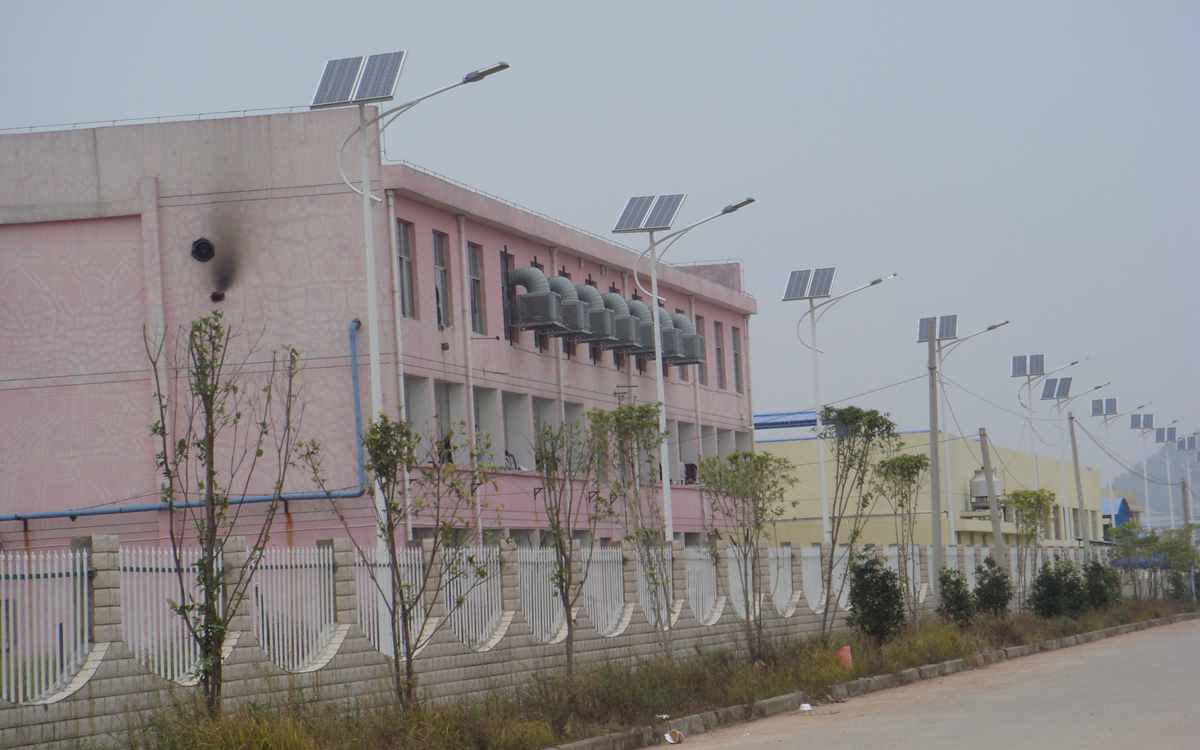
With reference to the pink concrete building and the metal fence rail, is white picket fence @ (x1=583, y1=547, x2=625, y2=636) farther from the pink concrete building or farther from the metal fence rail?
the pink concrete building

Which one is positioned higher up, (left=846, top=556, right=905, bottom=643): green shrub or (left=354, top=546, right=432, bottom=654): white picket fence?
(left=354, top=546, right=432, bottom=654): white picket fence

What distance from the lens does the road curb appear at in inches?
758

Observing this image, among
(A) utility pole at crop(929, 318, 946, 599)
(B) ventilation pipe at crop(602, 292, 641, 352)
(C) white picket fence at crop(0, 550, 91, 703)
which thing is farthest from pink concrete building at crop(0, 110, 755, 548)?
(C) white picket fence at crop(0, 550, 91, 703)

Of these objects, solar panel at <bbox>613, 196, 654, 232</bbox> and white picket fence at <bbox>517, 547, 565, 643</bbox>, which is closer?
white picket fence at <bbox>517, 547, 565, 643</bbox>

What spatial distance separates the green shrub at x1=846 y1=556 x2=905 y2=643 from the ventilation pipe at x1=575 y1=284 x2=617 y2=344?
1195 cm

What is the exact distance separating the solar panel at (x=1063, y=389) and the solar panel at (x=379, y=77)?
46.3 m

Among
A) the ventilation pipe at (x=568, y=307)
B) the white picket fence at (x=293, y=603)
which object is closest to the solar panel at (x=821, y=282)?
the ventilation pipe at (x=568, y=307)

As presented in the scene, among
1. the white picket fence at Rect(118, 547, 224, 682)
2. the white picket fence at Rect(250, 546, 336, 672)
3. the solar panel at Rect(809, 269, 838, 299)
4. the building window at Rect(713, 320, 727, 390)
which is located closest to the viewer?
the white picket fence at Rect(118, 547, 224, 682)

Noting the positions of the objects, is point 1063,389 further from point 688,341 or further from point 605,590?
point 605,590

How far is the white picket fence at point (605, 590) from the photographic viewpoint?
27.7 metres

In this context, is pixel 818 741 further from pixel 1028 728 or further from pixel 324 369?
pixel 324 369

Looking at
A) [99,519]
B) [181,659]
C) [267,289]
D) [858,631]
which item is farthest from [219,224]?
[181,659]

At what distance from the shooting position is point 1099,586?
49.2 meters

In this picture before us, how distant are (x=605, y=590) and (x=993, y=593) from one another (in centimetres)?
1550
